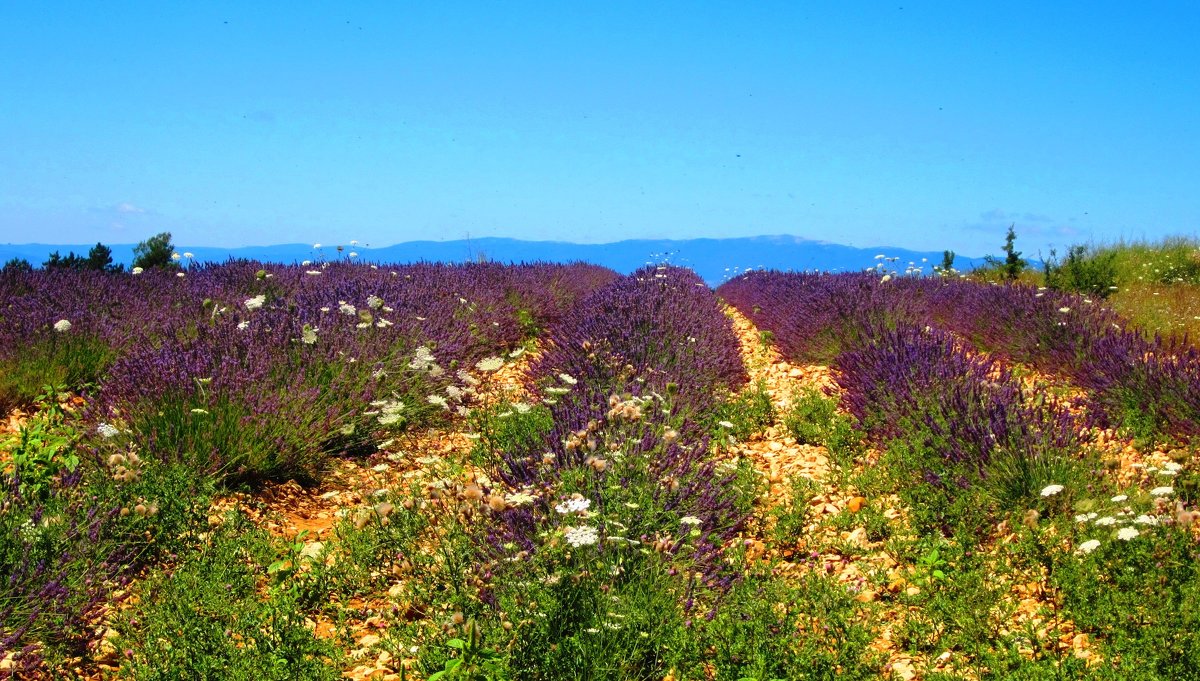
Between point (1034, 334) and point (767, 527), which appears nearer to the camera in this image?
point (767, 527)

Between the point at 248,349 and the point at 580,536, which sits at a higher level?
the point at 248,349

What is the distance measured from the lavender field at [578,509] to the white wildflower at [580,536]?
1 cm

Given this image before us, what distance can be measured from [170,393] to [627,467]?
264 cm

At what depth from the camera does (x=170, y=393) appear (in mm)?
4562

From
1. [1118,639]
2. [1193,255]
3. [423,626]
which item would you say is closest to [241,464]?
[423,626]

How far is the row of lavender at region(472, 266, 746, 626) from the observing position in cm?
295

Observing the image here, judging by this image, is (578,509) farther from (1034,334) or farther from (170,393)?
(1034,334)

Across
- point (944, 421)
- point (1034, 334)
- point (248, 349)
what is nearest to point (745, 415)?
point (944, 421)

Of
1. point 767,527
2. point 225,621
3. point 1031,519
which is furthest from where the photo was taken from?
point 767,527

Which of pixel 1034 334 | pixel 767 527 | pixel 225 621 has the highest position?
pixel 1034 334

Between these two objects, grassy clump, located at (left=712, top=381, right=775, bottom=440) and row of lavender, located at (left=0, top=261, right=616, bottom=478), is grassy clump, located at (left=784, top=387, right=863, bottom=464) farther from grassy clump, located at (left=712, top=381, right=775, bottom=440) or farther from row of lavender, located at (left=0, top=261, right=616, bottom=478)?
row of lavender, located at (left=0, top=261, right=616, bottom=478)

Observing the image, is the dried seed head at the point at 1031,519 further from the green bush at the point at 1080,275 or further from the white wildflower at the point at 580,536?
the green bush at the point at 1080,275

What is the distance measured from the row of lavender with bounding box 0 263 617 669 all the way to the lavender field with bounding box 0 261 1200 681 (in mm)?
22

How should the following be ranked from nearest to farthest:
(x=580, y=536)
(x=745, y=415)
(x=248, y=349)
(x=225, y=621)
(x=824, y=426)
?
(x=580, y=536)
(x=225, y=621)
(x=248, y=349)
(x=824, y=426)
(x=745, y=415)
